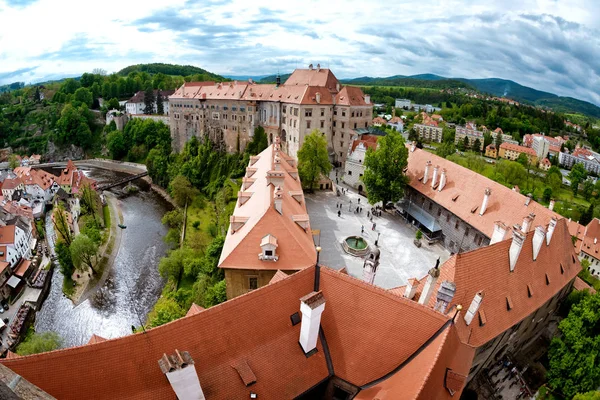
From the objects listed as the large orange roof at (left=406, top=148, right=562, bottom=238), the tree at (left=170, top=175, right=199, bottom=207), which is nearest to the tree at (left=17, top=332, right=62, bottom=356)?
the tree at (left=170, top=175, right=199, bottom=207)

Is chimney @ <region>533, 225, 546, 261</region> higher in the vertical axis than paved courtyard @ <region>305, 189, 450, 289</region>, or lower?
higher

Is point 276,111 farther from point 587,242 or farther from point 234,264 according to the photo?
point 587,242

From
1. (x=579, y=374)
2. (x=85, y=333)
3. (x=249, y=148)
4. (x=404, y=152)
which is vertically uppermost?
(x=404, y=152)

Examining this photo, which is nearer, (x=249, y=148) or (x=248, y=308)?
(x=248, y=308)

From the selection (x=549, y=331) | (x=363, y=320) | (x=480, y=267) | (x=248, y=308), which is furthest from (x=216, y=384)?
(x=549, y=331)

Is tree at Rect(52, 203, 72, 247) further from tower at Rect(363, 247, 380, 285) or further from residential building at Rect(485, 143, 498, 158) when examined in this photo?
residential building at Rect(485, 143, 498, 158)

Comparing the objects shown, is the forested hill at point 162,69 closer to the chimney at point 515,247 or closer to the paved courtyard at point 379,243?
the paved courtyard at point 379,243

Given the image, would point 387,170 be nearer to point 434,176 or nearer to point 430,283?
point 434,176

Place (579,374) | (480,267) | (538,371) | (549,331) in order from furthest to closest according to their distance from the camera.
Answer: (549,331) < (538,371) < (579,374) < (480,267)
